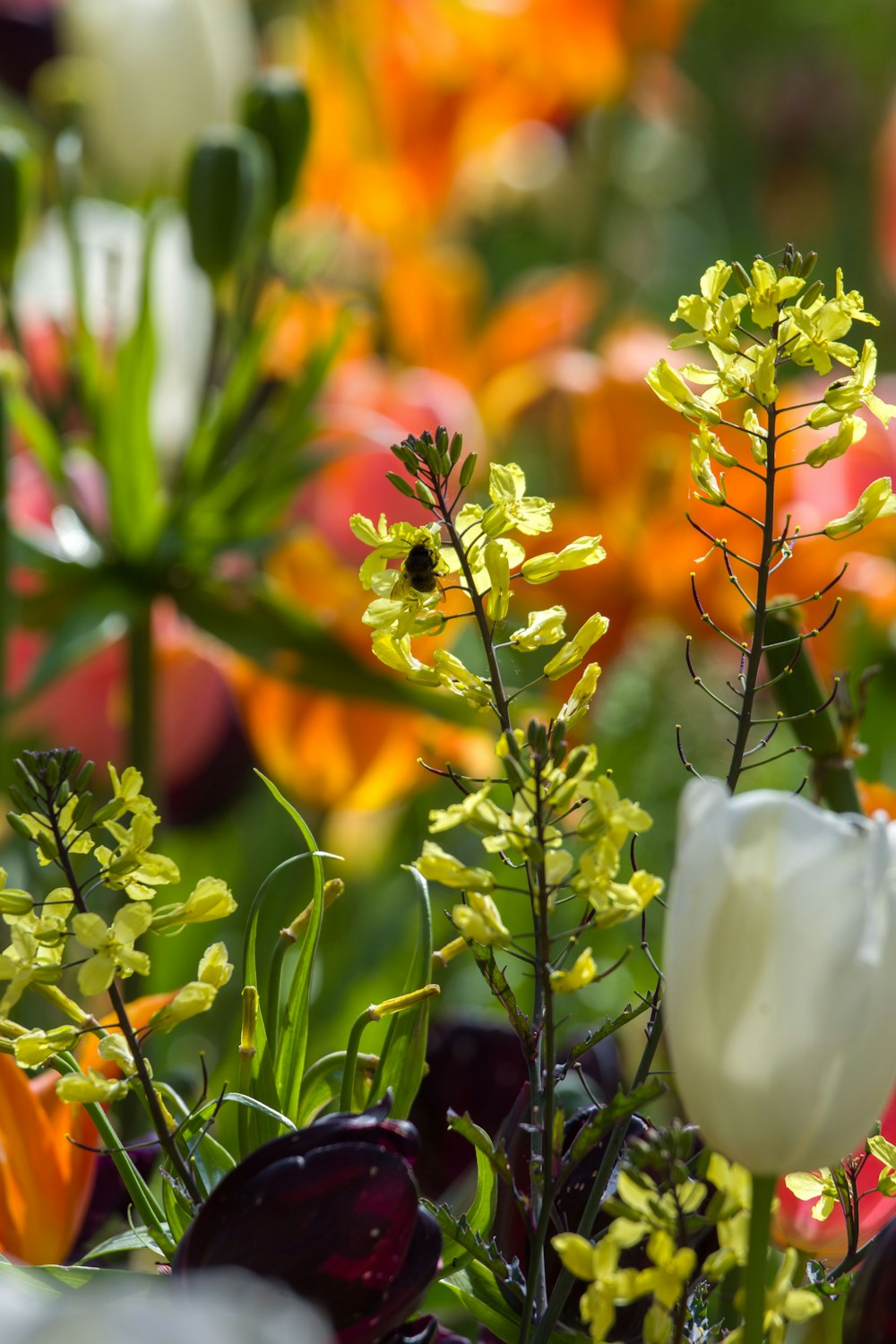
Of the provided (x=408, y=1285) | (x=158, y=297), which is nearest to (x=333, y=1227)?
(x=408, y=1285)

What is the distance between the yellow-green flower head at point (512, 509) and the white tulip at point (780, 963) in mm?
47

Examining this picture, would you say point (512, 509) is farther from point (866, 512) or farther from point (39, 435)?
point (39, 435)

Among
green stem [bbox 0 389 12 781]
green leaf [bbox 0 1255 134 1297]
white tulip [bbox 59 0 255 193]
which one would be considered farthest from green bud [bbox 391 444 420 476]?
white tulip [bbox 59 0 255 193]

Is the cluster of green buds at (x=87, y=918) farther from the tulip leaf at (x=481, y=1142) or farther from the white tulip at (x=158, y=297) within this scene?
the white tulip at (x=158, y=297)

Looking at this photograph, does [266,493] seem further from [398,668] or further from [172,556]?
[398,668]

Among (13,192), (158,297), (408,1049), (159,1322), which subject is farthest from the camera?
(158,297)

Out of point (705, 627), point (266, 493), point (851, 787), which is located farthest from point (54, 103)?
point (851, 787)

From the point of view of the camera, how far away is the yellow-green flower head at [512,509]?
20 cm

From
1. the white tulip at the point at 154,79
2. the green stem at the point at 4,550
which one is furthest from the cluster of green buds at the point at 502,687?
the white tulip at the point at 154,79

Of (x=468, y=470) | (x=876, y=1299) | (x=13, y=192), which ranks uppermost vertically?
(x=13, y=192)

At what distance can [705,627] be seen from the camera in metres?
0.53

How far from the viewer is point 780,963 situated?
0.55 ft

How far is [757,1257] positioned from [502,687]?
74mm

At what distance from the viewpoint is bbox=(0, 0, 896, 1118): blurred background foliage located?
1.63 feet
